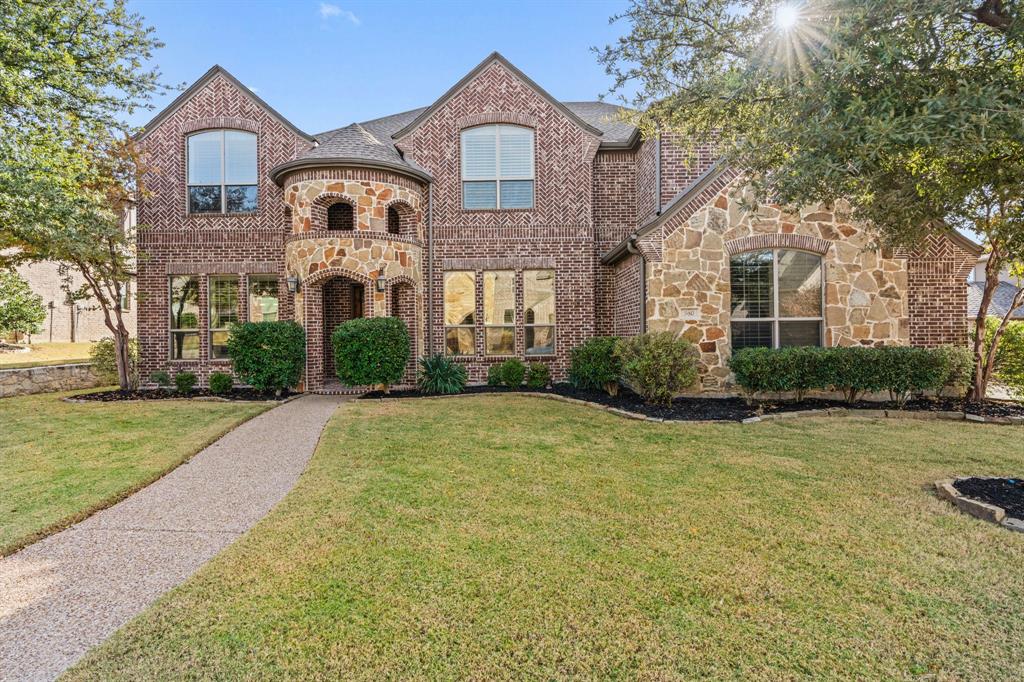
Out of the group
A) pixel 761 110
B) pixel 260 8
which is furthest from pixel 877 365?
pixel 260 8

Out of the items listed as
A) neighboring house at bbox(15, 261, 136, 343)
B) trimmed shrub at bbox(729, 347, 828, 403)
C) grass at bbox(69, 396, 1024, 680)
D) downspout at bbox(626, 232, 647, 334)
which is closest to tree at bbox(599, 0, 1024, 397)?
grass at bbox(69, 396, 1024, 680)

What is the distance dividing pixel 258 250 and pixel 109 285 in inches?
137

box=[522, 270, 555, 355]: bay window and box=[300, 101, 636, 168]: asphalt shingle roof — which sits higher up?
box=[300, 101, 636, 168]: asphalt shingle roof

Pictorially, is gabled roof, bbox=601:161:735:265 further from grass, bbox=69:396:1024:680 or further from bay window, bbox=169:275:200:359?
bay window, bbox=169:275:200:359

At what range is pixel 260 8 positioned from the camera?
1071 centimetres

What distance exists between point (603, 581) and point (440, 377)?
8.54 meters

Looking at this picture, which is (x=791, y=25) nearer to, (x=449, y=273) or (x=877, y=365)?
(x=877, y=365)

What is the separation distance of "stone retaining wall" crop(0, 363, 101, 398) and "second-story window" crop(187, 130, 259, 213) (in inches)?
213

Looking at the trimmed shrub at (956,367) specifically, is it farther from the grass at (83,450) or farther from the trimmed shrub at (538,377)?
the grass at (83,450)

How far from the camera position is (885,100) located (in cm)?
383

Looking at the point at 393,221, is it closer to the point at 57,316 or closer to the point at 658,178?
the point at 658,178

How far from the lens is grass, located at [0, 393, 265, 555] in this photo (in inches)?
169

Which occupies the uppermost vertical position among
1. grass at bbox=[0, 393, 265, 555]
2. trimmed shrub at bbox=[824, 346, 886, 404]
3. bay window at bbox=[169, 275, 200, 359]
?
bay window at bbox=[169, 275, 200, 359]

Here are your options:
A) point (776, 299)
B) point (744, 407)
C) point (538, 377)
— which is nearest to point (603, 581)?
point (744, 407)
